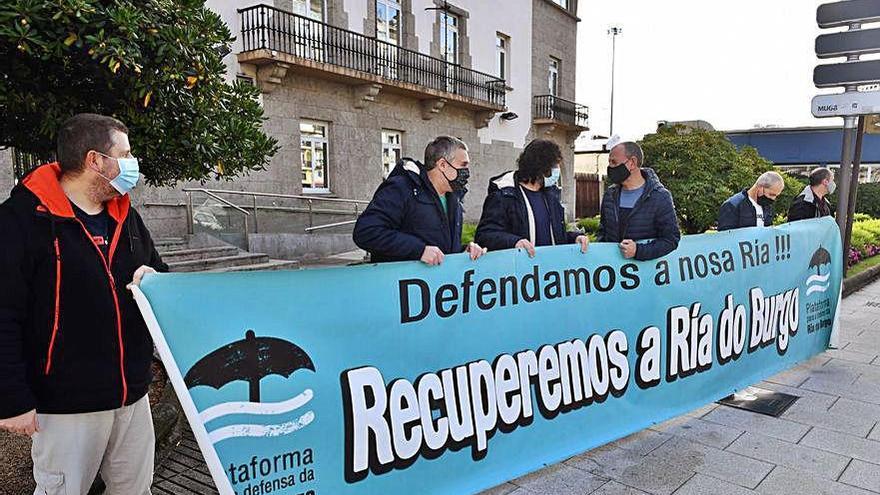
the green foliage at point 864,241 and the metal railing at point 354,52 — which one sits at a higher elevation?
the metal railing at point 354,52

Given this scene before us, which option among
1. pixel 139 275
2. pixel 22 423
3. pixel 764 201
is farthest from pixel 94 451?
pixel 764 201

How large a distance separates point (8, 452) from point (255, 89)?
8.80 ft

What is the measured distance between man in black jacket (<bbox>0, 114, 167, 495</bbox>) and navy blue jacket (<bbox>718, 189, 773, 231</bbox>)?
5010 millimetres

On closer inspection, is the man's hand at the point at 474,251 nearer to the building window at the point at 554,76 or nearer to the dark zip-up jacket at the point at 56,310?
the dark zip-up jacket at the point at 56,310

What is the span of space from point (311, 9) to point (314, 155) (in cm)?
355

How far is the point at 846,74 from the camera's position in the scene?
6730 millimetres

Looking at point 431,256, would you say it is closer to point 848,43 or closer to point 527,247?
point 527,247

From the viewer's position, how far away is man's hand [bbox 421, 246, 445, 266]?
2838 mm

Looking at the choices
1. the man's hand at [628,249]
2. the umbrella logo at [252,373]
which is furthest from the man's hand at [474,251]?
the man's hand at [628,249]

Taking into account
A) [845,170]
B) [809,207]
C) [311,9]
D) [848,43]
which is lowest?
[809,207]

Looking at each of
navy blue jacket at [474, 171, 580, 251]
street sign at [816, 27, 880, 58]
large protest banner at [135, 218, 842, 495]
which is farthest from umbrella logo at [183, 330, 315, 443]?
street sign at [816, 27, 880, 58]

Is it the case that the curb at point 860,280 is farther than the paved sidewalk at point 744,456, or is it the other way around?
the curb at point 860,280

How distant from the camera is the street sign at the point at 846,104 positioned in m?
6.55

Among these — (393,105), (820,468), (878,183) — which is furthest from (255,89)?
(878,183)
